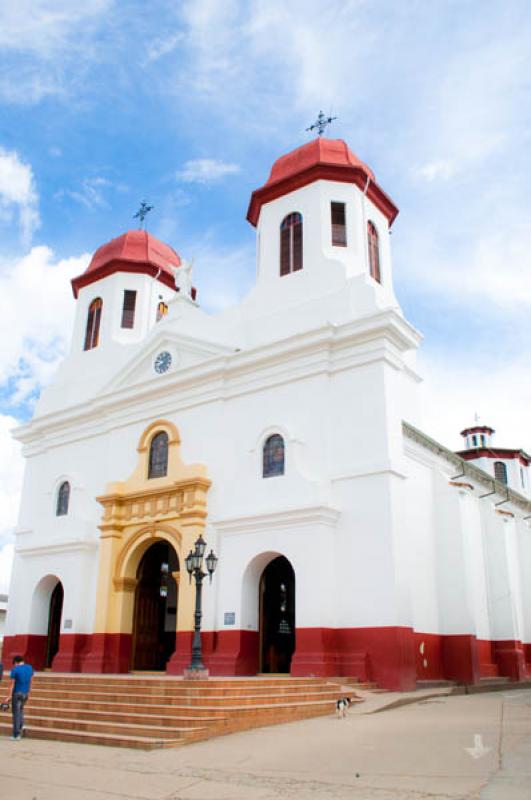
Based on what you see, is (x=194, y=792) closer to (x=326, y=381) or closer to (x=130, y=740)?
(x=130, y=740)

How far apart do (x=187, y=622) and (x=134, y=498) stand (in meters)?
4.05

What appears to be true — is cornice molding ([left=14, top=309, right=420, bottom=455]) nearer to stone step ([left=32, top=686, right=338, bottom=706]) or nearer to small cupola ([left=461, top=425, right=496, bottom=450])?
stone step ([left=32, top=686, right=338, bottom=706])

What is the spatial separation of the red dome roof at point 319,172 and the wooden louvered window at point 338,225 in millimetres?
824

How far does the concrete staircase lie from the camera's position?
10.7 meters

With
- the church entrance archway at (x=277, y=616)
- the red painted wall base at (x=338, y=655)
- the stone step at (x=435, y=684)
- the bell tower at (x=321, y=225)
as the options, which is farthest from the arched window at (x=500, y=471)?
the church entrance archway at (x=277, y=616)

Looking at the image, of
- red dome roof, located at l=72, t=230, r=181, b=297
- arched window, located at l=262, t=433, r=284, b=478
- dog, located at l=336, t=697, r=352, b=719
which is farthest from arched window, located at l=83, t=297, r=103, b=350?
dog, located at l=336, t=697, r=352, b=719

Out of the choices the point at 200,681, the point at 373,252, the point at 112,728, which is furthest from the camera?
the point at 373,252

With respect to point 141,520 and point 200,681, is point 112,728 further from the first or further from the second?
point 141,520

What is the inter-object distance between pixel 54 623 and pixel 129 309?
10.6 metres

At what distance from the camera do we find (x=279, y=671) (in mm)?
17547

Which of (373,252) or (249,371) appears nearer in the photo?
(249,371)

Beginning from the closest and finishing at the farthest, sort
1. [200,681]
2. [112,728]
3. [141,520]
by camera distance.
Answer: [112,728] < [200,681] < [141,520]

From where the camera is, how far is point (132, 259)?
25.5 meters

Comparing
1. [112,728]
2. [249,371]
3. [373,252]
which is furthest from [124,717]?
[373,252]
